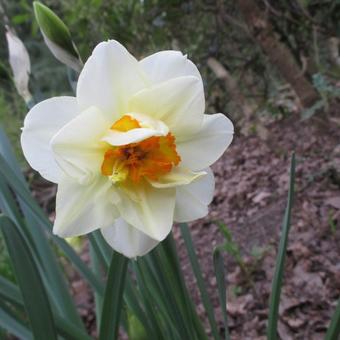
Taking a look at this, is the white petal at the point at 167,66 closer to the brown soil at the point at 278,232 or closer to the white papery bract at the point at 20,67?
the white papery bract at the point at 20,67

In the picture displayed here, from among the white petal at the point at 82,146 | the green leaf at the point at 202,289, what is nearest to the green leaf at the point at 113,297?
the white petal at the point at 82,146

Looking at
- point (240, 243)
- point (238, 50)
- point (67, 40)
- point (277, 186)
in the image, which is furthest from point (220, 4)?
point (67, 40)

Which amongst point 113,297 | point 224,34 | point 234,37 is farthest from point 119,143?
point 234,37

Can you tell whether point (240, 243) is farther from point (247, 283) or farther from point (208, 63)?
point (208, 63)

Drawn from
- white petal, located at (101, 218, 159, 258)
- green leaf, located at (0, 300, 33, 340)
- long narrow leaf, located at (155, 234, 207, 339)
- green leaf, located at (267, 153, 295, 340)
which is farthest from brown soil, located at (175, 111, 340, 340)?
white petal, located at (101, 218, 159, 258)

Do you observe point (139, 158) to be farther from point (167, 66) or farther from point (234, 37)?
point (234, 37)

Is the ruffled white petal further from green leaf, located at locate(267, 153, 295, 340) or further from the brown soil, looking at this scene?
the brown soil
